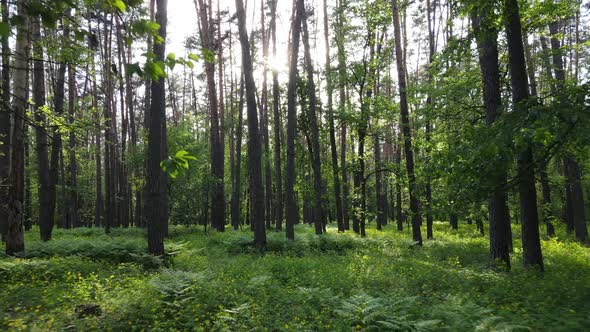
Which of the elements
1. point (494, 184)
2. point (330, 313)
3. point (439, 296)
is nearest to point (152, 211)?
point (330, 313)

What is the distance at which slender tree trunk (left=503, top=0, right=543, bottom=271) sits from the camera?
7.98 m

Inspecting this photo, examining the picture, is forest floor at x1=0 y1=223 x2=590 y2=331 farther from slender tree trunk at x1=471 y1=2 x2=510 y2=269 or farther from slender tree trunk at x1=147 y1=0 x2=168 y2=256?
slender tree trunk at x1=471 y1=2 x2=510 y2=269

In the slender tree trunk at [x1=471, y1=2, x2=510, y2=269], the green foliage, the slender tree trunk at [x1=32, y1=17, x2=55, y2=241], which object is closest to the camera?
the green foliage

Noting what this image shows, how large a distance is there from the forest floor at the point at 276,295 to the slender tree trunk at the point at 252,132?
2.26 metres

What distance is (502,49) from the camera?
12.9 metres

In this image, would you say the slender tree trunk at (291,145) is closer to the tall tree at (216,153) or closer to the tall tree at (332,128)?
the tall tree at (332,128)

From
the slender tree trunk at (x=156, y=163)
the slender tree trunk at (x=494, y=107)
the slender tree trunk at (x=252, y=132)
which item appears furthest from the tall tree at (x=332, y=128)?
the slender tree trunk at (x=156, y=163)

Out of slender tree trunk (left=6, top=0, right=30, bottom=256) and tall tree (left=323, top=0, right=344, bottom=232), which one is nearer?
slender tree trunk (left=6, top=0, right=30, bottom=256)

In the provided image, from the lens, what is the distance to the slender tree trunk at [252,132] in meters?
12.7

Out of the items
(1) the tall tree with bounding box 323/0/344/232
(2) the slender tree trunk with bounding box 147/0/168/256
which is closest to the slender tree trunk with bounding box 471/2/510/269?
(2) the slender tree trunk with bounding box 147/0/168/256

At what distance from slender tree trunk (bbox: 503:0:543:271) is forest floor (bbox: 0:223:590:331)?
61cm

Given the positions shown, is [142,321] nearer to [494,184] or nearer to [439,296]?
[439,296]

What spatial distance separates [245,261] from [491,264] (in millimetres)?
7087

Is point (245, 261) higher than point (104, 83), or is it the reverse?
A: point (104, 83)
